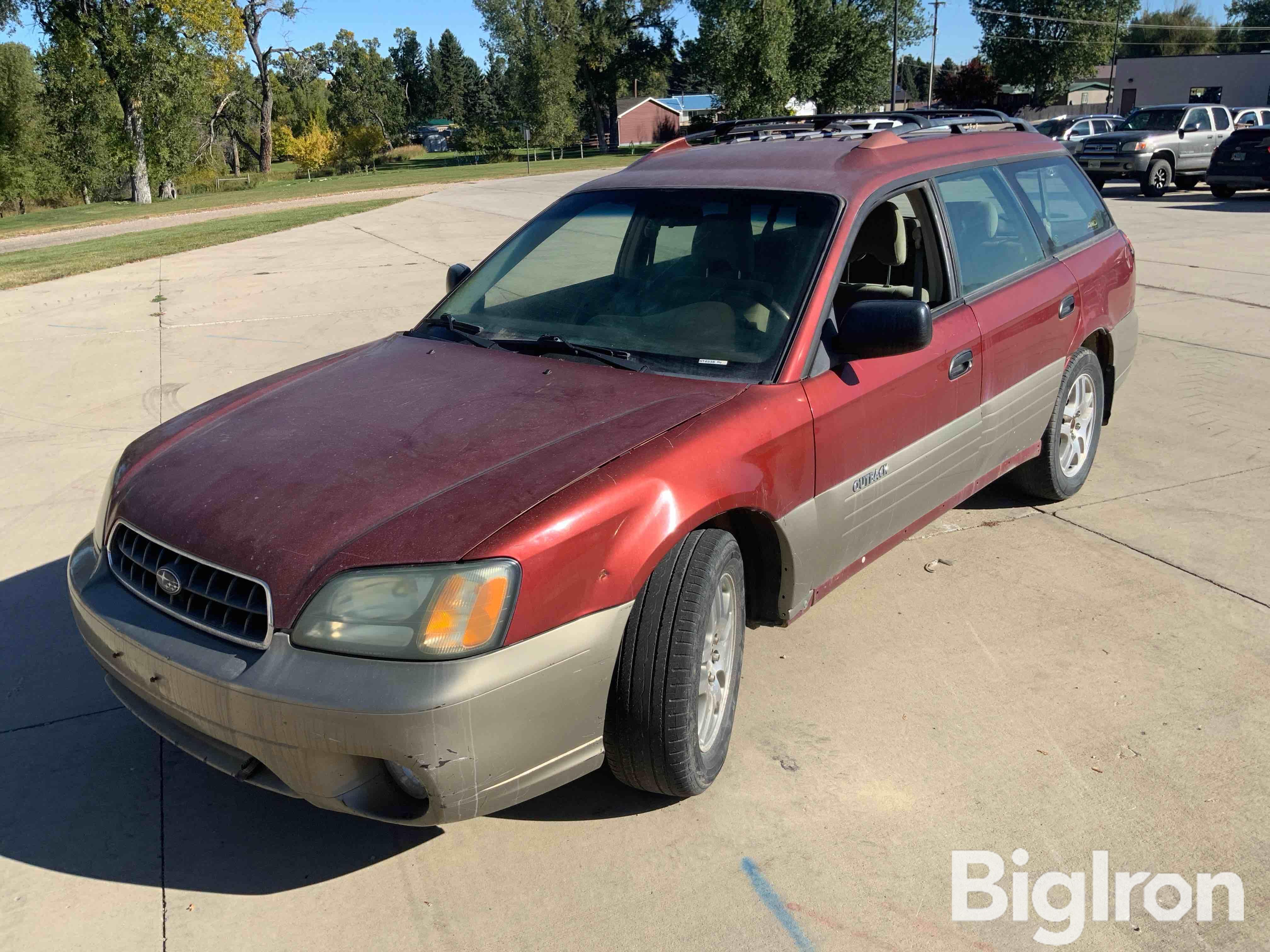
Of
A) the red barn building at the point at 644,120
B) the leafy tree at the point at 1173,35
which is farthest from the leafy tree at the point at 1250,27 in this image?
the red barn building at the point at 644,120

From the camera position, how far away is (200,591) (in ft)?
8.21

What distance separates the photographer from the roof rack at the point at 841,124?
14.4ft

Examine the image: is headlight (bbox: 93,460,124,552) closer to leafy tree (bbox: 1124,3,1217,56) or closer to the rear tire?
the rear tire

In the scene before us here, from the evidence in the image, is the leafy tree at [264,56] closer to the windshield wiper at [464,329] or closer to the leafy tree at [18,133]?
the leafy tree at [18,133]

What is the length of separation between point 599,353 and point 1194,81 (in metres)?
65.3

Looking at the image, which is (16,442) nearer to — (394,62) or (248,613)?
(248,613)

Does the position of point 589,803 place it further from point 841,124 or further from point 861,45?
point 861,45

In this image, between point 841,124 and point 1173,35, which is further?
point 1173,35

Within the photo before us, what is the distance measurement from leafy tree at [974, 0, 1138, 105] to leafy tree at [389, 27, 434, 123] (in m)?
82.6

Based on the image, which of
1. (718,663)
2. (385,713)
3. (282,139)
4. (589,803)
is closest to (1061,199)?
(718,663)

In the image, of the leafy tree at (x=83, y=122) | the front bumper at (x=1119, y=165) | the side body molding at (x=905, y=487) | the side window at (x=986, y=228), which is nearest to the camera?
the side body molding at (x=905, y=487)

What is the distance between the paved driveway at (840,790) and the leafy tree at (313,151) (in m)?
60.2

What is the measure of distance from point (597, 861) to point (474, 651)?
815mm

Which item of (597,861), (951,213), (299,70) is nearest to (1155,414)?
(951,213)
